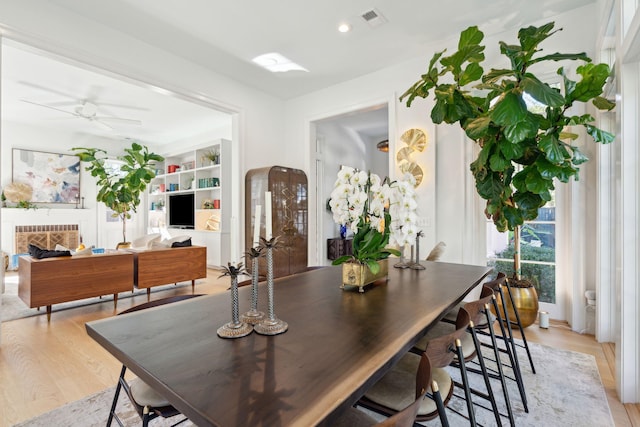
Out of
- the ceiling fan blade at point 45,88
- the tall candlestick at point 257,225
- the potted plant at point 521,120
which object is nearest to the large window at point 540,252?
the potted plant at point 521,120

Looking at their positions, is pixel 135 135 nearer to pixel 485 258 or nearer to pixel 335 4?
pixel 335 4

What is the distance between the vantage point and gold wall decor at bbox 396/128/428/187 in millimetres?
3762

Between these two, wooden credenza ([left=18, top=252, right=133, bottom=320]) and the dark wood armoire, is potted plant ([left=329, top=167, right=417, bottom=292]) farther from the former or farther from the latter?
wooden credenza ([left=18, top=252, right=133, bottom=320])

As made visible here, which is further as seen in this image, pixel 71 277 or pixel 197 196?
pixel 197 196

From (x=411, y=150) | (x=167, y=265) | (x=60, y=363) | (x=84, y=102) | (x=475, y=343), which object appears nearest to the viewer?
(x=475, y=343)

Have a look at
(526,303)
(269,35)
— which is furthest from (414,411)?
(269,35)

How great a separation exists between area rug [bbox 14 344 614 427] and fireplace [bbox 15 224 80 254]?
6.16 metres

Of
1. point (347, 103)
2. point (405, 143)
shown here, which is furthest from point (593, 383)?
point (347, 103)

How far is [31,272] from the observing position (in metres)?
3.13

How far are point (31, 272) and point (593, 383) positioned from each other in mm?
4878

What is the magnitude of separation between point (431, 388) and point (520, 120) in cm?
172

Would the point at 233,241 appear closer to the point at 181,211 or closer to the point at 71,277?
the point at 71,277

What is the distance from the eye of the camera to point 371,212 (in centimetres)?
155

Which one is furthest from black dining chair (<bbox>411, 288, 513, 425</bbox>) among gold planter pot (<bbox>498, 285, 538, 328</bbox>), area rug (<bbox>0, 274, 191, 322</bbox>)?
area rug (<bbox>0, 274, 191, 322</bbox>)
